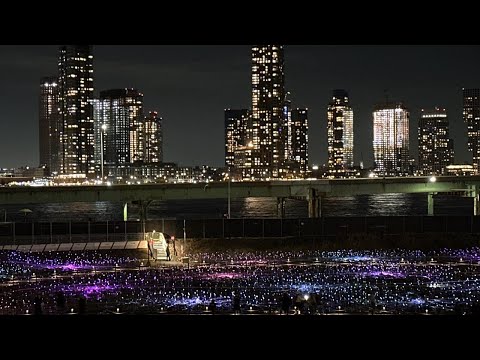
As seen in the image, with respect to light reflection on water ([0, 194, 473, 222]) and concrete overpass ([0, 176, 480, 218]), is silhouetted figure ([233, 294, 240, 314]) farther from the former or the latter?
light reflection on water ([0, 194, 473, 222])

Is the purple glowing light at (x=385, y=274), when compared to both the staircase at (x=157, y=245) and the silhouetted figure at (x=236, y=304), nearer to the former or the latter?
the staircase at (x=157, y=245)

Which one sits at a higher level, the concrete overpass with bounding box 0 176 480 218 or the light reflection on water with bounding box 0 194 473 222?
the concrete overpass with bounding box 0 176 480 218

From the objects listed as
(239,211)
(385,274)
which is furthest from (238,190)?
(239,211)

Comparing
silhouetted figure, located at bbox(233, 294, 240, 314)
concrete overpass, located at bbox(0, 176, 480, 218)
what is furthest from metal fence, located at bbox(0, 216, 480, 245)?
silhouetted figure, located at bbox(233, 294, 240, 314)

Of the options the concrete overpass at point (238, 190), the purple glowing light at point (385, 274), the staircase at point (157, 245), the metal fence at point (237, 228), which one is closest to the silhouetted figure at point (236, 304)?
the purple glowing light at point (385, 274)

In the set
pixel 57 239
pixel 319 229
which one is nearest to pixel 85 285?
pixel 57 239
